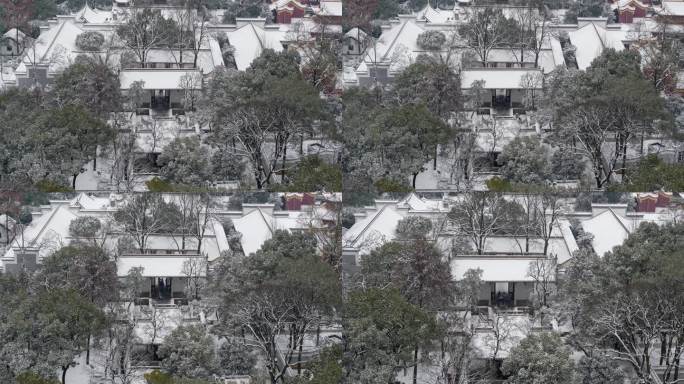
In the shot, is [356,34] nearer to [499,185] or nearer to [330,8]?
[330,8]

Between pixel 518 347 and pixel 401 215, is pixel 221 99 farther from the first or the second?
pixel 518 347

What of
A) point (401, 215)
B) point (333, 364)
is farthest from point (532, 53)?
point (333, 364)

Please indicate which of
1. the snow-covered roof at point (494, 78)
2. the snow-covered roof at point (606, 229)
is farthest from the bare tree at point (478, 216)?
the snow-covered roof at point (494, 78)

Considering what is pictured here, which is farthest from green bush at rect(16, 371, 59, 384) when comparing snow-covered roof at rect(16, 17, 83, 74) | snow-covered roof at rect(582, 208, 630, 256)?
snow-covered roof at rect(582, 208, 630, 256)

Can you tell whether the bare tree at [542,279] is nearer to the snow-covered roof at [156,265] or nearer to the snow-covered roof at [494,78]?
the snow-covered roof at [494,78]

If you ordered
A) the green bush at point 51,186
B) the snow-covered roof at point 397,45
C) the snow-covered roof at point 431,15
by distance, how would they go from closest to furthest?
the green bush at point 51,186, the snow-covered roof at point 397,45, the snow-covered roof at point 431,15

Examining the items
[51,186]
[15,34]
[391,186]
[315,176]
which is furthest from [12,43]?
[391,186]
